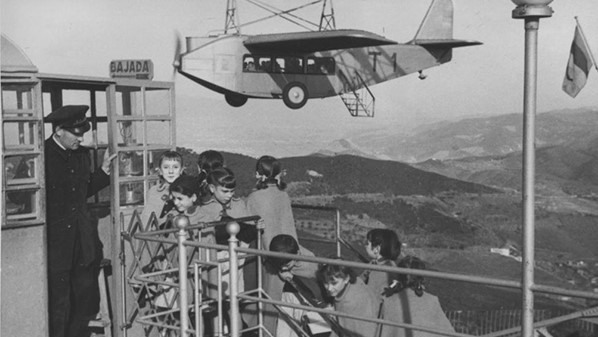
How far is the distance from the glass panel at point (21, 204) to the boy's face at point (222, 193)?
1158 mm

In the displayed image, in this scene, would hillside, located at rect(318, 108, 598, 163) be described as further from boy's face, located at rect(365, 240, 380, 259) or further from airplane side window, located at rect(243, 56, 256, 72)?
boy's face, located at rect(365, 240, 380, 259)

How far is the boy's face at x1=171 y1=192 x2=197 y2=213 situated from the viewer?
16.7 ft

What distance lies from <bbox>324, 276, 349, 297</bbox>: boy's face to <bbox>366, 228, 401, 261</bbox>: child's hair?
0.44 metres

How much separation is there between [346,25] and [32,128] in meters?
21.7

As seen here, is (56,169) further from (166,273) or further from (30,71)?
(166,273)

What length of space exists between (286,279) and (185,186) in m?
0.90

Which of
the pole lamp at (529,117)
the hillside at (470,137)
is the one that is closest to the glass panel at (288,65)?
the hillside at (470,137)

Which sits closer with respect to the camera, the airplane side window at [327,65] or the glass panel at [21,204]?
the glass panel at [21,204]

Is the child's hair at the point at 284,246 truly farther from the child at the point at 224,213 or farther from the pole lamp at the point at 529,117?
the pole lamp at the point at 529,117

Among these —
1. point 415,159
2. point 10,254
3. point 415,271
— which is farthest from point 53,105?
point 415,159

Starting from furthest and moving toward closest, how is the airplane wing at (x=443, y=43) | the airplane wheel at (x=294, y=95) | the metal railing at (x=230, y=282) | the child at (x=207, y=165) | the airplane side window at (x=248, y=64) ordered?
the airplane wing at (x=443, y=43)
the airplane side window at (x=248, y=64)
the airplane wheel at (x=294, y=95)
the child at (x=207, y=165)
the metal railing at (x=230, y=282)

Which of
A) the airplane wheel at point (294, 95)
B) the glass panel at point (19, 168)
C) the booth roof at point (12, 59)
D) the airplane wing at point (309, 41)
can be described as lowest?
the glass panel at point (19, 168)

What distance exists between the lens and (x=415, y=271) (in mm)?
3355

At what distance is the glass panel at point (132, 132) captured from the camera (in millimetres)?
5902
